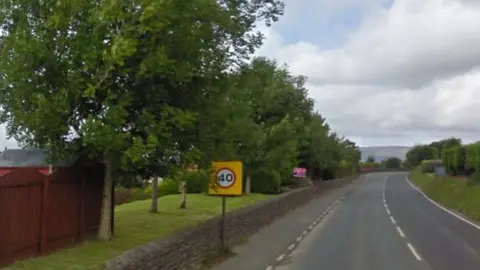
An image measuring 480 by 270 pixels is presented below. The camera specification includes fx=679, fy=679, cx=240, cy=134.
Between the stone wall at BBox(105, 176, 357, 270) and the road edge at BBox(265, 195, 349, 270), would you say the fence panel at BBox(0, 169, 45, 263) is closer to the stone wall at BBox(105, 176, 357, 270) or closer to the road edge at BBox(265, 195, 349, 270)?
the stone wall at BBox(105, 176, 357, 270)

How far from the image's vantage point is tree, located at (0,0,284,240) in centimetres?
1180

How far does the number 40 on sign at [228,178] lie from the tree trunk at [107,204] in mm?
3618

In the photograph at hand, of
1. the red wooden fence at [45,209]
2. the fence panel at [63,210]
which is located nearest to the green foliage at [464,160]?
the red wooden fence at [45,209]

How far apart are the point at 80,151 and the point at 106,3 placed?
316cm

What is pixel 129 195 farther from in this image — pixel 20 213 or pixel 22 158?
pixel 20 213

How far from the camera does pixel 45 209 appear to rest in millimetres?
11320

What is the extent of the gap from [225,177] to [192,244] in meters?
2.48

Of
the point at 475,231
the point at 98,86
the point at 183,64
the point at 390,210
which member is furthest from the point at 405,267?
the point at 390,210

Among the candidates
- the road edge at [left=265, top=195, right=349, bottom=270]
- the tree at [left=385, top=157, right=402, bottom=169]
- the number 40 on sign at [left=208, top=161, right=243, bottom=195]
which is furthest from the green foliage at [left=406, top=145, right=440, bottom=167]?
the number 40 on sign at [left=208, top=161, right=243, bottom=195]

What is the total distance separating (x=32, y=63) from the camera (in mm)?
11891

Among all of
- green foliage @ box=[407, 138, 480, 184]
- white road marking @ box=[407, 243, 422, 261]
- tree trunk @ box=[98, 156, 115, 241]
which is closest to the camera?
tree trunk @ box=[98, 156, 115, 241]

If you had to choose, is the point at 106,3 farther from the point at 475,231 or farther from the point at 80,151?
the point at 475,231

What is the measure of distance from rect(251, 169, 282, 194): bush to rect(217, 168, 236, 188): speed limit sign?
2727 cm

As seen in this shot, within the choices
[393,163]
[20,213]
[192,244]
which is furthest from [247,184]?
[393,163]
